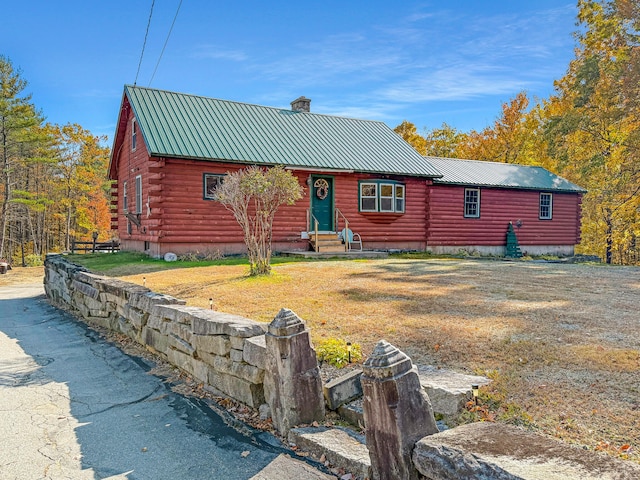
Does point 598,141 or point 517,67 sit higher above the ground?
point 517,67

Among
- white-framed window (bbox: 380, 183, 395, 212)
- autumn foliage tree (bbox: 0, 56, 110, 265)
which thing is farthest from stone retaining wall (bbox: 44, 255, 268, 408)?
autumn foliage tree (bbox: 0, 56, 110, 265)

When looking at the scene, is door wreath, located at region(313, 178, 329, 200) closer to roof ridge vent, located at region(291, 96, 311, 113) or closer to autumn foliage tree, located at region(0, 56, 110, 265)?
roof ridge vent, located at region(291, 96, 311, 113)

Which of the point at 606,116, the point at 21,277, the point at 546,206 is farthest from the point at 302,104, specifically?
the point at 21,277

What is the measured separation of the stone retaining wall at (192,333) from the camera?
434cm

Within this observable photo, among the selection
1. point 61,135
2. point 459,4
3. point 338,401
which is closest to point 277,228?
point 459,4

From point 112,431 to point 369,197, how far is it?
15.6m

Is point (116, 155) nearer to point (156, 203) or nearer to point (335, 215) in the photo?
point (156, 203)

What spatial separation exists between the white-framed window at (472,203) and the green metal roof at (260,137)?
2.70m

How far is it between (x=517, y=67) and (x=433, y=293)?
26053 millimetres

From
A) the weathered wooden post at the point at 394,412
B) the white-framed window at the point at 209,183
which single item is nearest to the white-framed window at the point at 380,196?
the white-framed window at the point at 209,183

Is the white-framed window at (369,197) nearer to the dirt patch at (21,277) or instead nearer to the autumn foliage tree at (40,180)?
the dirt patch at (21,277)

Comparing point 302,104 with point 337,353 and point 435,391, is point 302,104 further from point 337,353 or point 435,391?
point 435,391

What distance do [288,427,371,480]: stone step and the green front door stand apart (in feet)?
47.0

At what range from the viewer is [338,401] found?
3887mm
